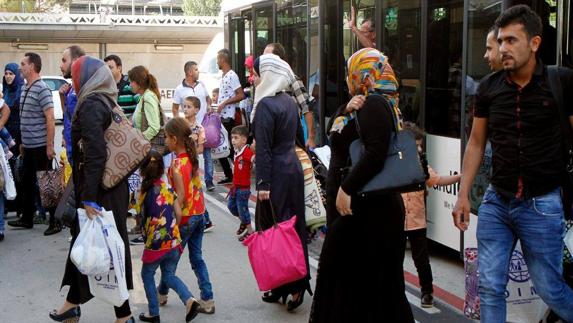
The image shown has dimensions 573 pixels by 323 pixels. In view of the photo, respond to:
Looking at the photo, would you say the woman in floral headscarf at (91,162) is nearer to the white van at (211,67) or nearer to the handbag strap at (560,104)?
the handbag strap at (560,104)

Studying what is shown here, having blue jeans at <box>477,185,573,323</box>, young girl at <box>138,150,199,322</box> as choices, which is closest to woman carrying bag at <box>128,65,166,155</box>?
young girl at <box>138,150,199,322</box>

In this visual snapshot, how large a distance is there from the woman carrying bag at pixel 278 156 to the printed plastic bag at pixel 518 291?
1.50m

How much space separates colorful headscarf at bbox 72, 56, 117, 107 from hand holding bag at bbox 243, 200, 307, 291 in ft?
4.50

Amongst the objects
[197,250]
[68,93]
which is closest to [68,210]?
[197,250]

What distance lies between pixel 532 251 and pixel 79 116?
9.05 feet

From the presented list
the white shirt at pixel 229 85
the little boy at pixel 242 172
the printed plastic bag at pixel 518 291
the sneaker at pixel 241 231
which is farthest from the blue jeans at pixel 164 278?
the white shirt at pixel 229 85

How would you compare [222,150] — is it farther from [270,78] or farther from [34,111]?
[270,78]

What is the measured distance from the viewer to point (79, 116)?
4.72m

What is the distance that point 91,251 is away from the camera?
4.54m

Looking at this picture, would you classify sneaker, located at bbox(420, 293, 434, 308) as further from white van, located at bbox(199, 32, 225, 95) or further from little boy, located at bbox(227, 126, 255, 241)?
white van, located at bbox(199, 32, 225, 95)

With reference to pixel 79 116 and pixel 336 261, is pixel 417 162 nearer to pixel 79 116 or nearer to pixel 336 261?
pixel 336 261

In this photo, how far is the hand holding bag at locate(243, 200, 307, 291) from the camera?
16.8 ft

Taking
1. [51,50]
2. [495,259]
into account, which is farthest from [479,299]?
[51,50]

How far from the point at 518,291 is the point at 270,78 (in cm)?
229
